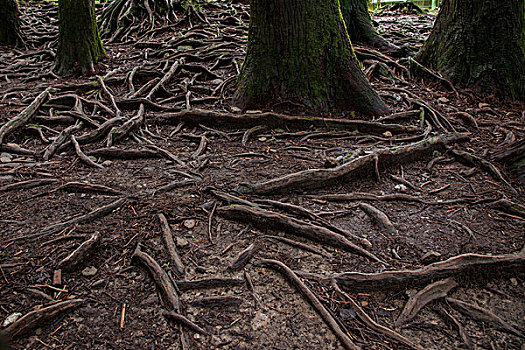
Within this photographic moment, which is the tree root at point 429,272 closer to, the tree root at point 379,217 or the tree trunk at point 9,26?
the tree root at point 379,217

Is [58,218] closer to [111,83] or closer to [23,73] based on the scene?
[111,83]

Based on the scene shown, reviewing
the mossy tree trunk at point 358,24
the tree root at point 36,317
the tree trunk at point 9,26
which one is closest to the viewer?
the tree root at point 36,317

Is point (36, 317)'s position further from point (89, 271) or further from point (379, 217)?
point (379, 217)

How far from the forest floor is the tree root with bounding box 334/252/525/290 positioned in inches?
0.4

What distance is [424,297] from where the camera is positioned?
2545 mm

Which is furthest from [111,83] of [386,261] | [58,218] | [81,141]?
[386,261]

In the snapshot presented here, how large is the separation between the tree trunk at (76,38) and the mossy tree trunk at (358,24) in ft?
17.4

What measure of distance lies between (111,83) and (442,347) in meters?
6.31

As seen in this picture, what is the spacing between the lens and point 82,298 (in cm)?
244

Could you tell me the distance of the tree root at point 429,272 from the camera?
264 cm

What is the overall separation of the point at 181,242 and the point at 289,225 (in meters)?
0.88

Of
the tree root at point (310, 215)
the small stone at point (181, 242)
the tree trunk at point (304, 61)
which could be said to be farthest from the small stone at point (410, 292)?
the tree trunk at point (304, 61)

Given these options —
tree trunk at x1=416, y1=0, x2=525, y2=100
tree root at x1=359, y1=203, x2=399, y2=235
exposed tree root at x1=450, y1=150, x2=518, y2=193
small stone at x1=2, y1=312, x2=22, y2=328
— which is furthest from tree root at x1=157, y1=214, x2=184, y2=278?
tree trunk at x1=416, y1=0, x2=525, y2=100

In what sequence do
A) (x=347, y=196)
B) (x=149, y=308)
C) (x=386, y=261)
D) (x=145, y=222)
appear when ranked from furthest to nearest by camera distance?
(x=347, y=196)
(x=145, y=222)
(x=386, y=261)
(x=149, y=308)
